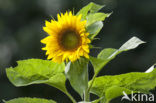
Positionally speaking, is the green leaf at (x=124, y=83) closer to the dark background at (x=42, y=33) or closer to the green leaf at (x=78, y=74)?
the green leaf at (x=78, y=74)

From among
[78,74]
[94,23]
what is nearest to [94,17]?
[94,23]

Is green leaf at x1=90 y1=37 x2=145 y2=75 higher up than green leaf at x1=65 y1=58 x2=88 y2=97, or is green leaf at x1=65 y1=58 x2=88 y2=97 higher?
green leaf at x1=90 y1=37 x2=145 y2=75

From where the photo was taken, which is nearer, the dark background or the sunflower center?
the sunflower center

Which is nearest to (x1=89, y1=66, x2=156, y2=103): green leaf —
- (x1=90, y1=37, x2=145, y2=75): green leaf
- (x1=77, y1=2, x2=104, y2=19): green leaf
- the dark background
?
(x1=90, y1=37, x2=145, y2=75): green leaf

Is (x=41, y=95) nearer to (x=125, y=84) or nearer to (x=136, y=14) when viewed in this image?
(x=136, y=14)

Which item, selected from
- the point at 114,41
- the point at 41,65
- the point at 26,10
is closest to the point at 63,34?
the point at 41,65

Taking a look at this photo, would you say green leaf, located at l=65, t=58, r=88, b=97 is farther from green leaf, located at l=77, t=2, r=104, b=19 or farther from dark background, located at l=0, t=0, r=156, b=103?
dark background, located at l=0, t=0, r=156, b=103
